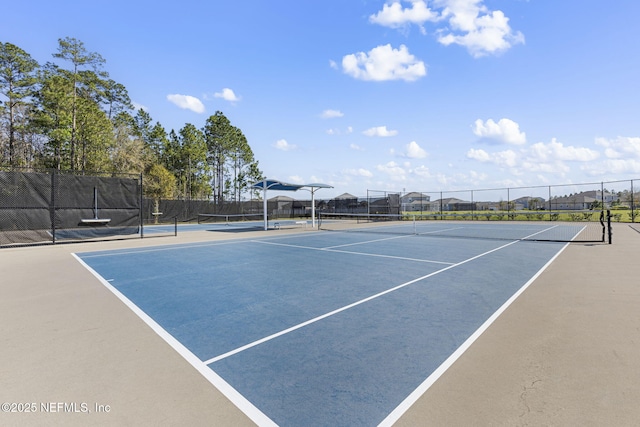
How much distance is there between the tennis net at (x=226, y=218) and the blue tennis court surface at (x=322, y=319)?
22.5 m

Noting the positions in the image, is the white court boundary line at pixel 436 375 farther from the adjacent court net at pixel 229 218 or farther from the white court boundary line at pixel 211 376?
the adjacent court net at pixel 229 218

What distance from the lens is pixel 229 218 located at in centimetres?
3444

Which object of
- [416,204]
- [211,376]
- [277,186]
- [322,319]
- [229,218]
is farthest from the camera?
[416,204]

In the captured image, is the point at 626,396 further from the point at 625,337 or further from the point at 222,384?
the point at 222,384

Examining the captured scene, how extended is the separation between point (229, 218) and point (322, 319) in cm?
3174

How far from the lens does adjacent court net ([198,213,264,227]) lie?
1223 inches

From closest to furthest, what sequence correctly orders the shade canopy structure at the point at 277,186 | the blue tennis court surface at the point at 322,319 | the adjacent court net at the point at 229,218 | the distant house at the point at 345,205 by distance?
1. the blue tennis court surface at the point at 322,319
2. the shade canopy structure at the point at 277,186
3. the adjacent court net at the point at 229,218
4. the distant house at the point at 345,205

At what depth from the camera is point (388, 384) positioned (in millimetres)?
2639

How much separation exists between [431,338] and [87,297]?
5561 millimetres

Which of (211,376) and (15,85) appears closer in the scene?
(211,376)

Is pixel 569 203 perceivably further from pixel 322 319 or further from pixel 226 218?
pixel 322 319

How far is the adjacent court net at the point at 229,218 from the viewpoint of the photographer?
31.1m

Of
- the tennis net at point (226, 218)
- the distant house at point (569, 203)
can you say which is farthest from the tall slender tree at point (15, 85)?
the distant house at point (569, 203)

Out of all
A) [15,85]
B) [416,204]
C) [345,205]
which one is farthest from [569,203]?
[15,85]
